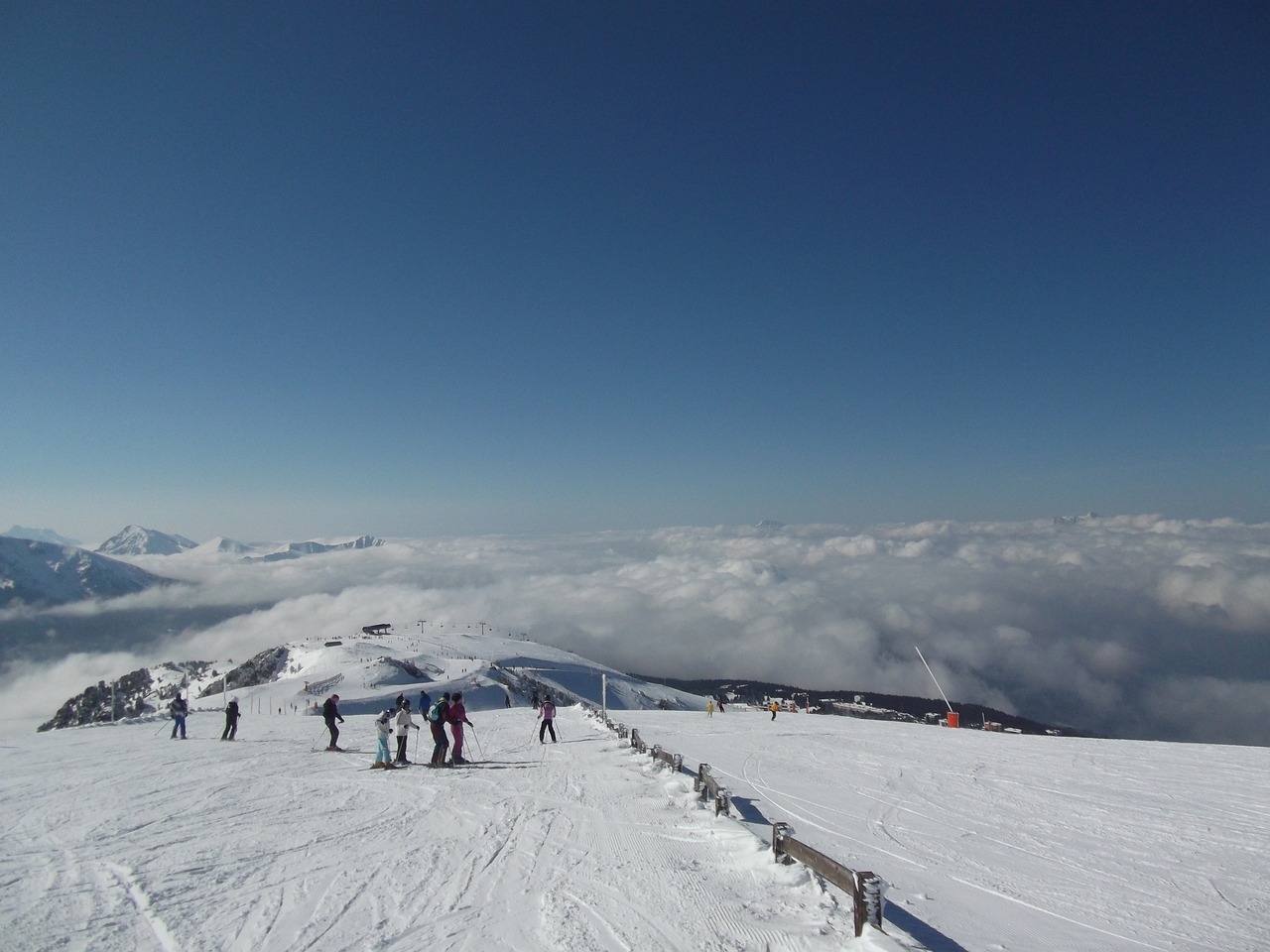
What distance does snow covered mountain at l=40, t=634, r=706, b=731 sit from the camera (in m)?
75.8

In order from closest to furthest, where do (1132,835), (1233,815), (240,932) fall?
(240,932)
(1132,835)
(1233,815)

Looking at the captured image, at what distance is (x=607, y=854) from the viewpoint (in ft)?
26.0

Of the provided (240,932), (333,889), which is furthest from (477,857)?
(240,932)

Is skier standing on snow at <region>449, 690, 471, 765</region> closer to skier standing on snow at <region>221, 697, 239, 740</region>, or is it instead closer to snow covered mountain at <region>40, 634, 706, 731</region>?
skier standing on snow at <region>221, 697, 239, 740</region>

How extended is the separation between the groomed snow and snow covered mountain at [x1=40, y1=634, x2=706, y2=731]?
40258 millimetres

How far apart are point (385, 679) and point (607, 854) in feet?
298

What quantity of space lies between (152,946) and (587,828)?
17.7ft

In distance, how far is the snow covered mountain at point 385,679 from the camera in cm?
7575

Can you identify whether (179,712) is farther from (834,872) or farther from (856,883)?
(856,883)

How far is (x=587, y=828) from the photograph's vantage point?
30.1ft

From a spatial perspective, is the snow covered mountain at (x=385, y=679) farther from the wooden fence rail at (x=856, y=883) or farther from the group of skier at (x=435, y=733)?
the wooden fence rail at (x=856, y=883)

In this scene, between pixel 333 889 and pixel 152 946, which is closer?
pixel 152 946

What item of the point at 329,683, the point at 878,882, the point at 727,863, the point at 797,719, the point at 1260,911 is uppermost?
the point at 878,882

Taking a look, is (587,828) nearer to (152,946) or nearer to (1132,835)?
(152,946)
